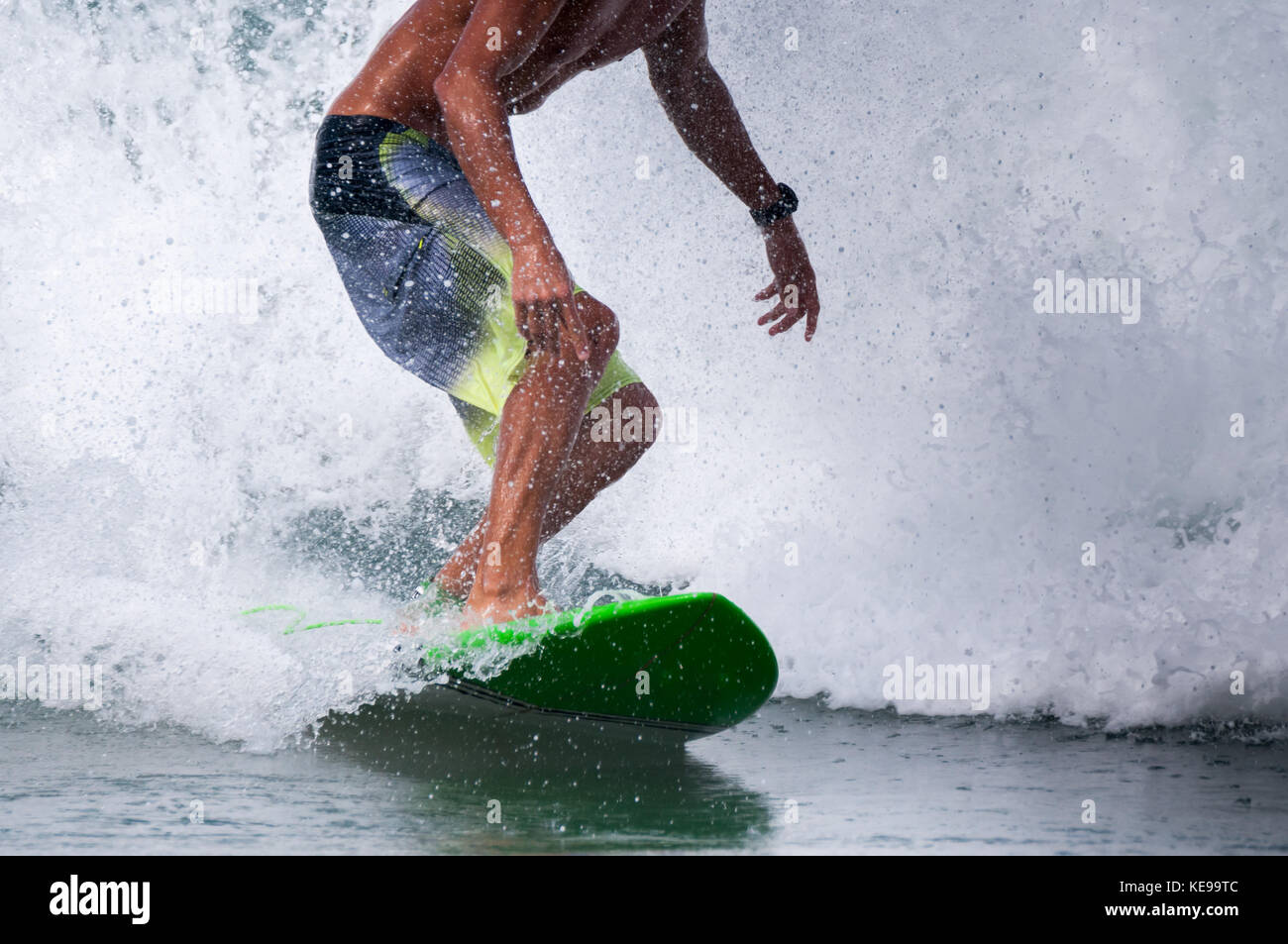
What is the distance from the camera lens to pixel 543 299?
211 centimetres

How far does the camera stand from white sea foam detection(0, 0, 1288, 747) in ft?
9.86

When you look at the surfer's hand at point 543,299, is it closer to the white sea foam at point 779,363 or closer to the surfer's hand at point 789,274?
the white sea foam at point 779,363

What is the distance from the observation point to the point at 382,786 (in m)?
2.17

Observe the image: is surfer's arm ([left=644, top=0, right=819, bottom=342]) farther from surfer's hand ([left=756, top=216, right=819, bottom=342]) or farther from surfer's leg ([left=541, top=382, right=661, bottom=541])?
surfer's leg ([left=541, top=382, right=661, bottom=541])

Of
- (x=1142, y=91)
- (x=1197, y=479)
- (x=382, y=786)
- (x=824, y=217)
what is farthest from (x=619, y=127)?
(x=382, y=786)

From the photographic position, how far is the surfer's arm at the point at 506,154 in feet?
6.95

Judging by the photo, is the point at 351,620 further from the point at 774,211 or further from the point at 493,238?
the point at 774,211

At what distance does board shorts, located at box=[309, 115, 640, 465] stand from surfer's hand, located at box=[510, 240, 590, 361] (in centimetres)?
26

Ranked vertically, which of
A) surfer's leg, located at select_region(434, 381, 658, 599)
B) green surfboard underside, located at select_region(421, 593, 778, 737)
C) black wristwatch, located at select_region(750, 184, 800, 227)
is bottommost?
green surfboard underside, located at select_region(421, 593, 778, 737)

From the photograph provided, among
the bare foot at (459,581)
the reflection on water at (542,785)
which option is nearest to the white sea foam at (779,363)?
the reflection on water at (542,785)

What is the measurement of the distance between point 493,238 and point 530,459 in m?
0.43

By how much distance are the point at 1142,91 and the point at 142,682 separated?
11.2 feet

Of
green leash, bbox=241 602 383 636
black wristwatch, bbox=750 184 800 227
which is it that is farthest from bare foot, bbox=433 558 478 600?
black wristwatch, bbox=750 184 800 227

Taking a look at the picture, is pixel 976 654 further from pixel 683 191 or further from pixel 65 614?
pixel 683 191
